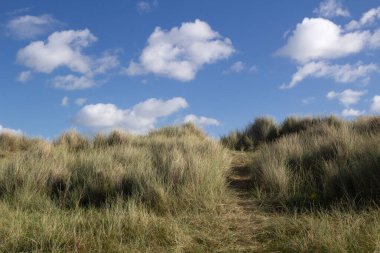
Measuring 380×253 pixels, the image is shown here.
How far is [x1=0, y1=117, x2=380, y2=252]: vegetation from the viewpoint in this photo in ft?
18.4

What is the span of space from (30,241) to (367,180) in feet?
15.9

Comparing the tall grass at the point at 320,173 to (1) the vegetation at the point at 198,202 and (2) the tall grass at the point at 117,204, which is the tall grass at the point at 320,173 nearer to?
(1) the vegetation at the point at 198,202

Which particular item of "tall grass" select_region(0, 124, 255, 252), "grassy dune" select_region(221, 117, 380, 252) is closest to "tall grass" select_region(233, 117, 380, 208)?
"grassy dune" select_region(221, 117, 380, 252)

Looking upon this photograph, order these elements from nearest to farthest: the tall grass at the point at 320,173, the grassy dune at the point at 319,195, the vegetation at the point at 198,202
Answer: the grassy dune at the point at 319,195 < the vegetation at the point at 198,202 < the tall grass at the point at 320,173

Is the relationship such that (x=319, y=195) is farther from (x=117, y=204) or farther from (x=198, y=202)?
(x=117, y=204)

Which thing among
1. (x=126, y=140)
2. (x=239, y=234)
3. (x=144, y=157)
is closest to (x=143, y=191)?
(x=239, y=234)

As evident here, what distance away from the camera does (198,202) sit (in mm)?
7293

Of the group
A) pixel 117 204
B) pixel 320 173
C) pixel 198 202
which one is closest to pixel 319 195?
pixel 320 173

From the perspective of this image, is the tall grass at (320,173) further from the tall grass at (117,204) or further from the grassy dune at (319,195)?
the tall grass at (117,204)

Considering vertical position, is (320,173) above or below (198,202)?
above

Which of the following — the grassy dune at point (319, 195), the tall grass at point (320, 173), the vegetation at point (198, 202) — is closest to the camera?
the grassy dune at point (319, 195)

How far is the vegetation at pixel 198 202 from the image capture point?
5.61 metres

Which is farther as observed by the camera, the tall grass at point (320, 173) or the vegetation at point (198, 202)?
the tall grass at point (320, 173)

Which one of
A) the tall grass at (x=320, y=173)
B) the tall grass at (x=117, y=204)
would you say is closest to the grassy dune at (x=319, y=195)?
the tall grass at (x=320, y=173)
